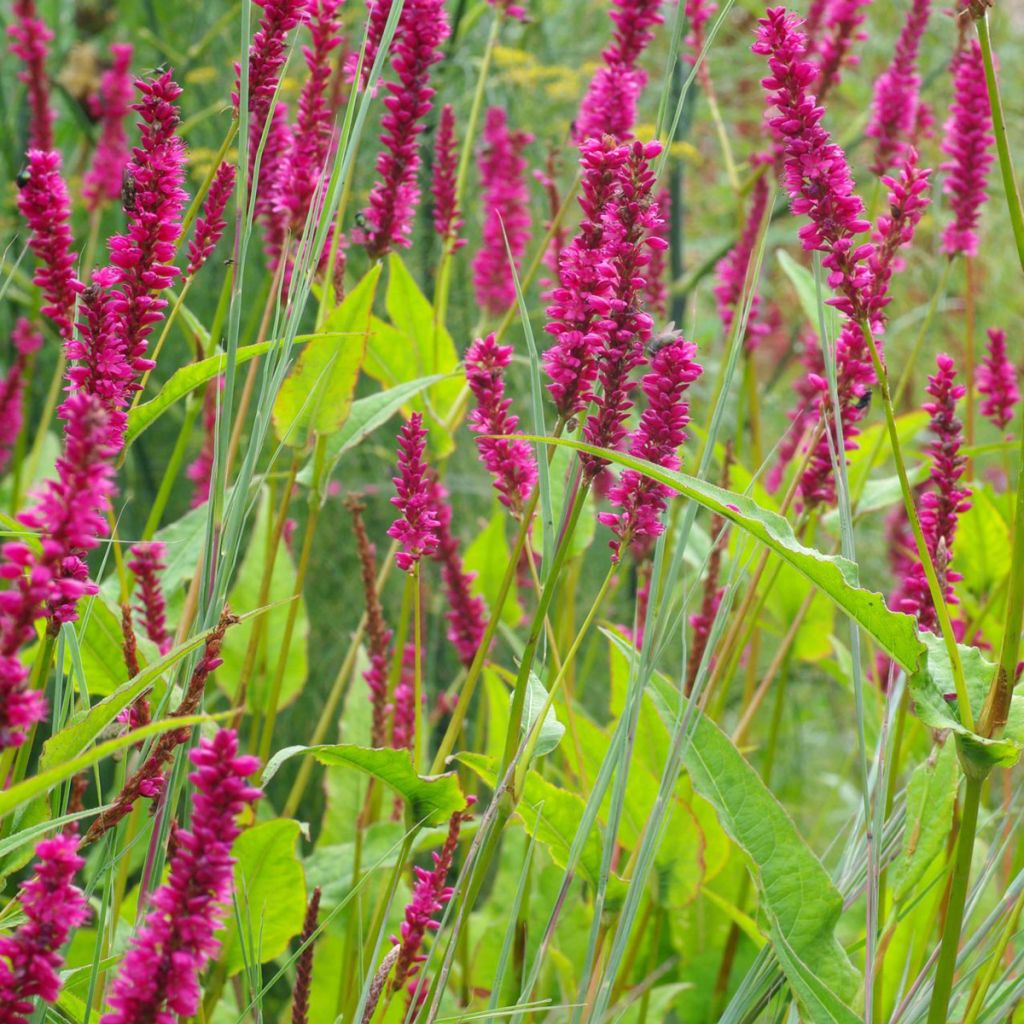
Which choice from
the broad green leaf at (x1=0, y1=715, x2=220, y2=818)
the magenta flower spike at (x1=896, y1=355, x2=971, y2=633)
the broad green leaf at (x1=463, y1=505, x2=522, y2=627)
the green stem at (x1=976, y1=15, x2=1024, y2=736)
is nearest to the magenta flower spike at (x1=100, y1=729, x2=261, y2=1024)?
the broad green leaf at (x1=0, y1=715, x2=220, y2=818)

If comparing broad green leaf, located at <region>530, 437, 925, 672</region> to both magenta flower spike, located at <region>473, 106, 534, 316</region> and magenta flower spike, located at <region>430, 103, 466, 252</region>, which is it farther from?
magenta flower spike, located at <region>473, 106, 534, 316</region>

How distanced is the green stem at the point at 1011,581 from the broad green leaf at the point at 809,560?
38 mm

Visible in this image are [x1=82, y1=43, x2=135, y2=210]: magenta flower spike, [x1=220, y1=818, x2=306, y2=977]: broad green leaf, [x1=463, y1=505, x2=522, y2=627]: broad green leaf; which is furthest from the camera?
[x1=82, y1=43, x2=135, y2=210]: magenta flower spike

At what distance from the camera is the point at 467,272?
1.84m

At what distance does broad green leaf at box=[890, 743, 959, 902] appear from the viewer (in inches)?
27.5

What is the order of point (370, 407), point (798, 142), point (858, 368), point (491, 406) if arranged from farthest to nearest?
point (370, 407) → point (858, 368) → point (491, 406) → point (798, 142)

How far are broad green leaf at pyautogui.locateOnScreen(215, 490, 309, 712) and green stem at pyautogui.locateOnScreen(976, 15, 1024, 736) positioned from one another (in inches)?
23.8

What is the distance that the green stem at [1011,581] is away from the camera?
0.55 m

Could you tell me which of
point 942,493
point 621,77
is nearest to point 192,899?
point 942,493

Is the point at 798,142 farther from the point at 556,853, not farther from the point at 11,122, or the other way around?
the point at 11,122

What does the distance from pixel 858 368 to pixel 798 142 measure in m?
0.24

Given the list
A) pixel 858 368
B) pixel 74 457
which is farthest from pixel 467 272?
pixel 74 457

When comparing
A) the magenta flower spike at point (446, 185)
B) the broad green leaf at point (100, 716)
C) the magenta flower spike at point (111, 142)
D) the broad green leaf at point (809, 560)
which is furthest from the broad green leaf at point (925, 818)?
the magenta flower spike at point (111, 142)

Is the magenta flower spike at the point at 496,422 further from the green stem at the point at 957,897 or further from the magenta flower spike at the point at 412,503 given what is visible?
the green stem at the point at 957,897
